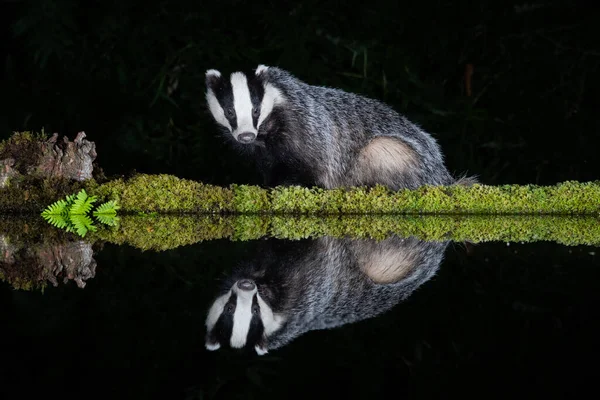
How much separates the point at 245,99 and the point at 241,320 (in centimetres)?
216

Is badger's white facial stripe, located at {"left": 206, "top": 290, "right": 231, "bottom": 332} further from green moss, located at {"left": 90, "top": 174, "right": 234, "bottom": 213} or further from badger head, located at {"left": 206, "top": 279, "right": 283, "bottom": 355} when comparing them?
green moss, located at {"left": 90, "top": 174, "right": 234, "bottom": 213}

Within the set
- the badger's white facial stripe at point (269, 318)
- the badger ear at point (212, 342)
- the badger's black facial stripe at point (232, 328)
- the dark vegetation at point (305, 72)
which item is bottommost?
the dark vegetation at point (305, 72)

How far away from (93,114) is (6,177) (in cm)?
203

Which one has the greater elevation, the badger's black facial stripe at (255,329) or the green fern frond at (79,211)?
the badger's black facial stripe at (255,329)

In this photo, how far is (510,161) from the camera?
611 cm

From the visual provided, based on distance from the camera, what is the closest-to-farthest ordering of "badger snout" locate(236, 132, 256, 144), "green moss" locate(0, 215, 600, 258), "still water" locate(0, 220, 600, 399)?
"still water" locate(0, 220, 600, 399)
"green moss" locate(0, 215, 600, 258)
"badger snout" locate(236, 132, 256, 144)

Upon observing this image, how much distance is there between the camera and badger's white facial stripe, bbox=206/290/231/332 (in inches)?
72.5

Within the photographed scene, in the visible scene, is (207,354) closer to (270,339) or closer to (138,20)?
(270,339)

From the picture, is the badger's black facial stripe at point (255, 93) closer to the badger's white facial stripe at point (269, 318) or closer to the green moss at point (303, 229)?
the green moss at point (303, 229)

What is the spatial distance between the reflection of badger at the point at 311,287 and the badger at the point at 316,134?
4.12ft

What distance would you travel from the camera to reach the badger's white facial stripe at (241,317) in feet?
6.36

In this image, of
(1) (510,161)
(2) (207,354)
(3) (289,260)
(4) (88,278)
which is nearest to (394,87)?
(1) (510,161)

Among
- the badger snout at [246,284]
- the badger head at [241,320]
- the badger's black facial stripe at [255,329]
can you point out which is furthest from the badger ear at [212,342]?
the badger snout at [246,284]

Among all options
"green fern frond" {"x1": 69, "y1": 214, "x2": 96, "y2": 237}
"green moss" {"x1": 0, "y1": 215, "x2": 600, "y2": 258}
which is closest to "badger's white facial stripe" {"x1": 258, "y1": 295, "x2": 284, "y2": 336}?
"green moss" {"x1": 0, "y1": 215, "x2": 600, "y2": 258}
